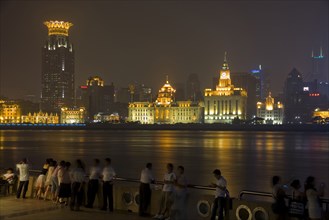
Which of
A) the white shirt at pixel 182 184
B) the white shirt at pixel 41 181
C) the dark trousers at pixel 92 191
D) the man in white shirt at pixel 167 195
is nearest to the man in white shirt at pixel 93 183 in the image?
the dark trousers at pixel 92 191

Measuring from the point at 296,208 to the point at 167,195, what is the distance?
135 inches

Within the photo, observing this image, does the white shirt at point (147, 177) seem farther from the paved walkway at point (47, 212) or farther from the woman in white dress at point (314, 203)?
the woman in white dress at point (314, 203)

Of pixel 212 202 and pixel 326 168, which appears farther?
pixel 326 168

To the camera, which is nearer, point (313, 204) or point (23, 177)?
point (313, 204)

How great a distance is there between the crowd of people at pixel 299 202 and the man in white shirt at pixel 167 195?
2.65 m

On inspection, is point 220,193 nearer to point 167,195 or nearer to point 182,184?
point 182,184

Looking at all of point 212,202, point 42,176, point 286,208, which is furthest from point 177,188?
point 42,176

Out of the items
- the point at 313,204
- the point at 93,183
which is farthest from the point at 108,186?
the point at 313,204

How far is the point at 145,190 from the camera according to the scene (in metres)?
13.4

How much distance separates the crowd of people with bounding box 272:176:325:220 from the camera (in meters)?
10.5

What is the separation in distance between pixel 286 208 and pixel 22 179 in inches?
337

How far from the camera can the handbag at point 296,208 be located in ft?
35.1

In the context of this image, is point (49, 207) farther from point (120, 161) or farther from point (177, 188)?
point (120, 161)

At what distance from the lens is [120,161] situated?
5131 cm
